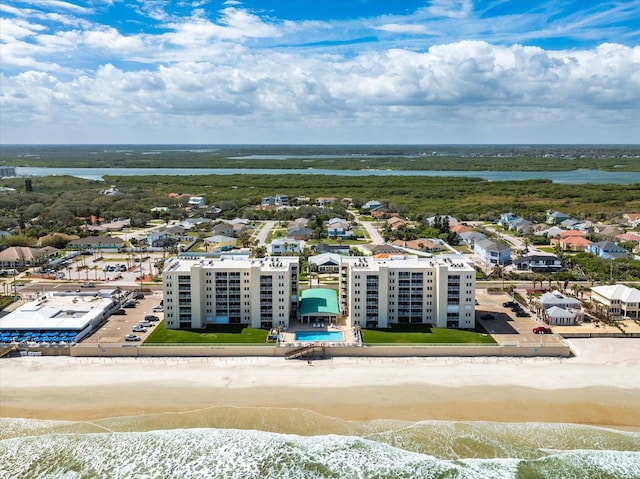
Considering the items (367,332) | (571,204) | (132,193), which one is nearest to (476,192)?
(571,204)

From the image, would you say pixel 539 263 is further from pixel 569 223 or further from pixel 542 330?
pixel 569 223

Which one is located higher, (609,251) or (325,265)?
(609,251)

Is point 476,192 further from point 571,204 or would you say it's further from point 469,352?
point 469,352

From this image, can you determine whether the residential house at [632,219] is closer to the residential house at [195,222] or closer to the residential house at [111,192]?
the residential house at [195,222]

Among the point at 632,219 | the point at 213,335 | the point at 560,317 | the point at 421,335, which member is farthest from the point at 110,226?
the point at 632,219

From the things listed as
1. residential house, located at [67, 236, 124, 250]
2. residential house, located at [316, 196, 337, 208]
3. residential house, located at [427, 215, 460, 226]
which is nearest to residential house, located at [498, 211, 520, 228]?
residential house, located at [427, 215, 460, 226]

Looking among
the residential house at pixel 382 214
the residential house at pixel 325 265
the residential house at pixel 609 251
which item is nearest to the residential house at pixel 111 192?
the residential house at pixel 382 214
